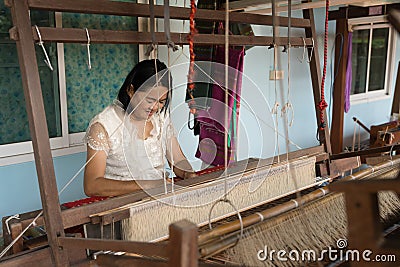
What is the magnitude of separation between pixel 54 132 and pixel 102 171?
1350 mm

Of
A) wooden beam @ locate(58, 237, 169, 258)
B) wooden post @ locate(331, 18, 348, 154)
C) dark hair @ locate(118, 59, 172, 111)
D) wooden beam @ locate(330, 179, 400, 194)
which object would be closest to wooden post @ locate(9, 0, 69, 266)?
wooden beam @ locate(58, 237, 169, 258)

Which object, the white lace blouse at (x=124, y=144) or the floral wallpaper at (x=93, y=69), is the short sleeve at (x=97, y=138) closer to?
the white lace blouse at (x=124, y=144)

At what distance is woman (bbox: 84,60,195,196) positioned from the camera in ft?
5.57

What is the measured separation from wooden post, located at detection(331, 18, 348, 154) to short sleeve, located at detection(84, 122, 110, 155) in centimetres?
389

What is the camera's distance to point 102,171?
1.79 meters

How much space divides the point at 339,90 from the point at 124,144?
3848 mm

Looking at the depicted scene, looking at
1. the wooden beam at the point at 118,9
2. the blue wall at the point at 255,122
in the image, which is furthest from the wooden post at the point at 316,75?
the wooden beam at the point at 118,9

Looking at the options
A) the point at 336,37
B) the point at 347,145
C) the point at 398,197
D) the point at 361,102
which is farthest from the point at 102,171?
the point at 361,102

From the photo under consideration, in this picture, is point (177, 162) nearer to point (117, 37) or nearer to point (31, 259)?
point (117, 37)

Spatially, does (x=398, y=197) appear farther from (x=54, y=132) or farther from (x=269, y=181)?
(x=54, y=132)

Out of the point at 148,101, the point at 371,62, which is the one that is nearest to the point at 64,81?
the point at 148,101

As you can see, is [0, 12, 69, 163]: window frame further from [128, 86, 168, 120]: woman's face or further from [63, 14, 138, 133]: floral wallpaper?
[128, 86, 168, 120]: woman's face

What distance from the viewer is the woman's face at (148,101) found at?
5.59 feet

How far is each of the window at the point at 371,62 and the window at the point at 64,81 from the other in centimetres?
374
